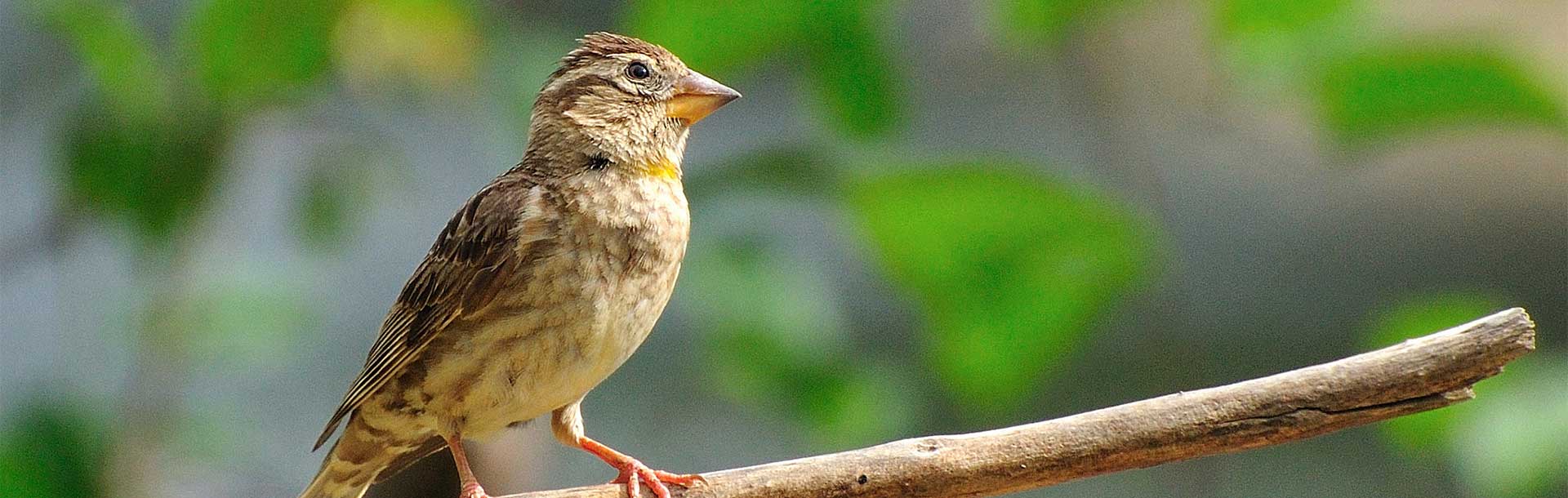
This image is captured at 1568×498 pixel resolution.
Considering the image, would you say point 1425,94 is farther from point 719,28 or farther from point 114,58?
point 114,58

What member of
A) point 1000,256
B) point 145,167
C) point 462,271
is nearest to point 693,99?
point 462,271

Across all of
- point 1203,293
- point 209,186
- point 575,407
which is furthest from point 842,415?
point 1203,293

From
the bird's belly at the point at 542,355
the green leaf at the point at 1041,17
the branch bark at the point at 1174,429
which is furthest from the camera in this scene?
the green leaf at the point at 1041,17

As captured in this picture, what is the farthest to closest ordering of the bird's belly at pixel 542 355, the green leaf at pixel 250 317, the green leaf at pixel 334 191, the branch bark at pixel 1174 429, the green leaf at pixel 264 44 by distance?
the green leaf at pixel 250 317
the green leaf at pixel 334 191
the green leaf at pixel 264 44
the bird's belly at pixel 542 355
the branch bark at pixel 1174 429

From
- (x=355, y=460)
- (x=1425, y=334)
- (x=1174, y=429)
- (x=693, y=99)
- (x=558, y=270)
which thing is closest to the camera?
(x=1174, y=429)

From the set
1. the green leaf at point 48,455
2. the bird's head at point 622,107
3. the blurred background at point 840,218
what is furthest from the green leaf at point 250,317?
the bird's head at point 622,107

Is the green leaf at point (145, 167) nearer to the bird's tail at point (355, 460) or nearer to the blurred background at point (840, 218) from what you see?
the blurred background at point (840, 218)
